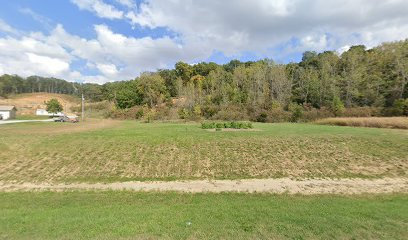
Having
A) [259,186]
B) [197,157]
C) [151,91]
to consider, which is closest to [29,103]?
[151,91]

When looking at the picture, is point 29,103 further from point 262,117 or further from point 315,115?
point 315,115

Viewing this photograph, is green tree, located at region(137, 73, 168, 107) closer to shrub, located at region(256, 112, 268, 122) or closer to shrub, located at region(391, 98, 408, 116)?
shrub, located at region(256, 112, 268, 122)

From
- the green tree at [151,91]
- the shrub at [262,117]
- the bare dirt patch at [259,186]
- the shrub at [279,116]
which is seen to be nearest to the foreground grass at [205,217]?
the bare dirt patch at [259,186]

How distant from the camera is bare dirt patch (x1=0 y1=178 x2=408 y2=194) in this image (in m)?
12.0

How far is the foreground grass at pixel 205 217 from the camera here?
636cm

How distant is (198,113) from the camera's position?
63.4 m

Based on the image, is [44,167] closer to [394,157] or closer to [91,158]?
[91,158]

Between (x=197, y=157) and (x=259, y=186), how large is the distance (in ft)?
18.9

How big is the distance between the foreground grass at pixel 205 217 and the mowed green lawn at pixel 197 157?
433 cm

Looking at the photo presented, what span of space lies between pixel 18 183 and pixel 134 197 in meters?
7.18

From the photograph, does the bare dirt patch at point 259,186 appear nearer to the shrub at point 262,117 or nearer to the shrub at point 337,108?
the shrub at point 262,117

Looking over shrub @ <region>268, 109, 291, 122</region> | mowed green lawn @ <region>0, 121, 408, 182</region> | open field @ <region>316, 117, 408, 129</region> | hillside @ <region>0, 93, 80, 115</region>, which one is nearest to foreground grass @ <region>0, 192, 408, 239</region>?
mowed green lawn @ <region>0, 121, 408, 182</region>

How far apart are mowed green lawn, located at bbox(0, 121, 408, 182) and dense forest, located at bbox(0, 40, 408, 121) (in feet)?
111

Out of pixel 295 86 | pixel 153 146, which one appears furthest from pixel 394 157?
pixel 295 86
